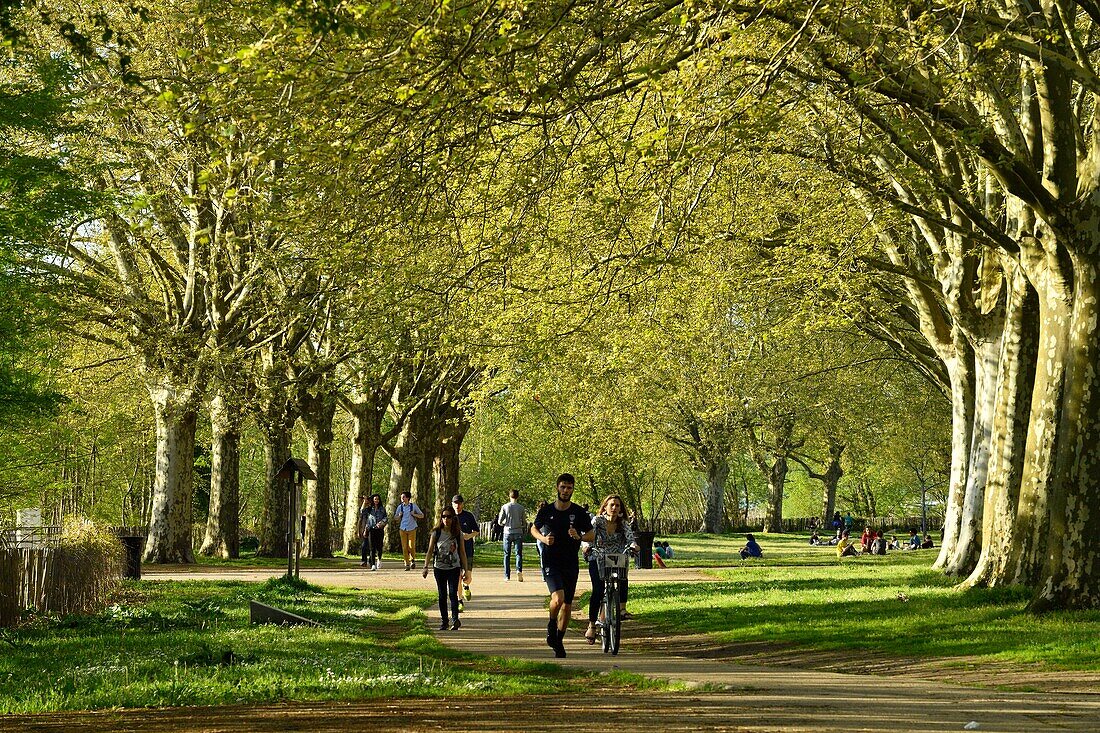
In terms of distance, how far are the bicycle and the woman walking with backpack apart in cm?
327

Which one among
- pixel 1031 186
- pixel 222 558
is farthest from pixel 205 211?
pixel 1031 186

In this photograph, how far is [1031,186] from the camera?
15508 mm

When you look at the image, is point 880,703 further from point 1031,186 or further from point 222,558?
point 222,558

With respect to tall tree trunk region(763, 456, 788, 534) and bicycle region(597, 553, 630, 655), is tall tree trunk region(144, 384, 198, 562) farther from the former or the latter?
tall tree trunk region(763, 456, 788, 534)

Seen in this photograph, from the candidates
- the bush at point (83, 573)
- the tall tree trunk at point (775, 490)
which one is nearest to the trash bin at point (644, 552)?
the bush at point (83, 573)

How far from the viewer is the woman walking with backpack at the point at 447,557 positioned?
17.1m

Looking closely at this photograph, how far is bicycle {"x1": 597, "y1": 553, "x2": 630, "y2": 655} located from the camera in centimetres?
1420

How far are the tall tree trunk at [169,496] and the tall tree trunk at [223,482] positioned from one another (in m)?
1.22

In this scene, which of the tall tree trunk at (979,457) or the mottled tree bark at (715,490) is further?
the mottled tree bark at (715,490)

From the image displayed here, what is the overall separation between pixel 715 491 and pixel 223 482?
38620 millimetres

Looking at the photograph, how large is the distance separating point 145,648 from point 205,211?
18345 millimetres

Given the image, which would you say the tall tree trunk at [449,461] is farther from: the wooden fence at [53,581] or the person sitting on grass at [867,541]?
the wooden fence at [53,581]

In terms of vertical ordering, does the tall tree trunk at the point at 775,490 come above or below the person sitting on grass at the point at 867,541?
above

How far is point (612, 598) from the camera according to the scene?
14188 millimetres
